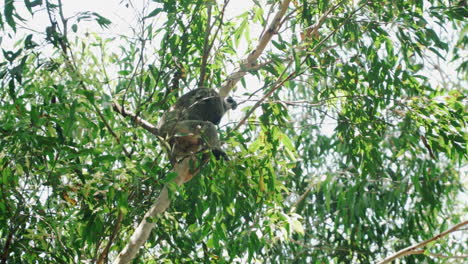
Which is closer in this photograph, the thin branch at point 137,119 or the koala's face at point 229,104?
the thin branch at point 137,119

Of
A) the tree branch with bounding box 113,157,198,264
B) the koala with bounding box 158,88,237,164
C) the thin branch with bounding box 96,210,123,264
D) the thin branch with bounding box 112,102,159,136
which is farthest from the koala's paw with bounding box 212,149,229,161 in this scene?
the thin branch with bounding box 96,210,123,264

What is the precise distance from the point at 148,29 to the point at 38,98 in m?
0.94

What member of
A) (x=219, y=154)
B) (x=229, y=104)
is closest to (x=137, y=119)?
(x=219, y=154)

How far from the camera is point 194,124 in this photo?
4.95 meters

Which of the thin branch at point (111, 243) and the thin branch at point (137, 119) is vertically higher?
the thin branch at point (137, 119)

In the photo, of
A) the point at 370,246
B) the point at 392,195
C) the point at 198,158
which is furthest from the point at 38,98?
the point at 370,246

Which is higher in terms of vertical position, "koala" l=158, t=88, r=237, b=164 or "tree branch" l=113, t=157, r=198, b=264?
"koala" l=158, t=88, r=237, b=164

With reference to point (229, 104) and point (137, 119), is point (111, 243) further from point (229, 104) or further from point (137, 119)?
point (229, 104)

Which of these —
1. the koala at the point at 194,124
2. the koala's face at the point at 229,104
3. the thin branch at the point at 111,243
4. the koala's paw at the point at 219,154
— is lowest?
the thin branch at the point at 111,243

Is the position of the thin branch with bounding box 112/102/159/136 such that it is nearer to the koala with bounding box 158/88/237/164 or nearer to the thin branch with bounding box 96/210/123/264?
the koala with bounding box 158/88/237/164

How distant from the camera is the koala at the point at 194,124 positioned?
4.49 m

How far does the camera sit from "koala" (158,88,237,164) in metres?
4.49

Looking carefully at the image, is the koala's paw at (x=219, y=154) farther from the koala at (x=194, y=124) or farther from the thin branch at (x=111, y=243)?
the thin branch at (x=111, y=243)

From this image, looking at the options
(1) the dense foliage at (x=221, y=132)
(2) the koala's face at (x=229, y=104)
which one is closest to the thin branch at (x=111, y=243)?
(1) the dense foliage at (x=221, y=132)
